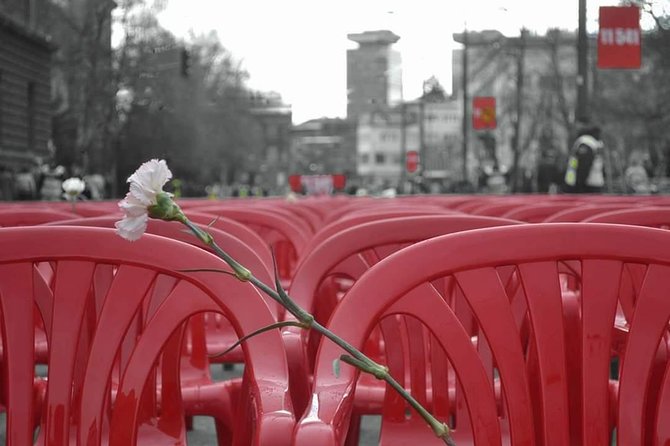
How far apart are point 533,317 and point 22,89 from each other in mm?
36255

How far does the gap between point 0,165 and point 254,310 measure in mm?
33148

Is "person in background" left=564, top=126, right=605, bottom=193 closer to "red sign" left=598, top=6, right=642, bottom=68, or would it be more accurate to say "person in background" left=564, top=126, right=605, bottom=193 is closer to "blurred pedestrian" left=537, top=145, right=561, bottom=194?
"red sign" left=598, top=6, right=642, bottom=68

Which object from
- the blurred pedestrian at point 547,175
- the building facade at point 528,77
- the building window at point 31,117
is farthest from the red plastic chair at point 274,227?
the building window at point 31,117

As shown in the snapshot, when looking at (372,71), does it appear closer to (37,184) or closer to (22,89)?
(22,89)

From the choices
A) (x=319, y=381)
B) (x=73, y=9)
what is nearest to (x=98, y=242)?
(x=319, y=381)

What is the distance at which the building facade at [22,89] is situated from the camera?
34.6 meters

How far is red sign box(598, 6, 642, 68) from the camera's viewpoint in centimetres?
1848

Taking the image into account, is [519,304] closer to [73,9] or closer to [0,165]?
[0,165]

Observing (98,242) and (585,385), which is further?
(98,242)

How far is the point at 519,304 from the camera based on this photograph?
3.18 m

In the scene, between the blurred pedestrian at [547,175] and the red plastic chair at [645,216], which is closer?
the red plastic chair at [645,216]

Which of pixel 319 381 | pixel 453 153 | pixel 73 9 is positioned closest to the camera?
pixel 319 381

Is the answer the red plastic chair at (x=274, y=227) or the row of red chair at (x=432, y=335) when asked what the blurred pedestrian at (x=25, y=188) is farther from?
the row of red chair at (x=432, y=335)

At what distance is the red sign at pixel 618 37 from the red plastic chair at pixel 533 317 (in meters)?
17.0
